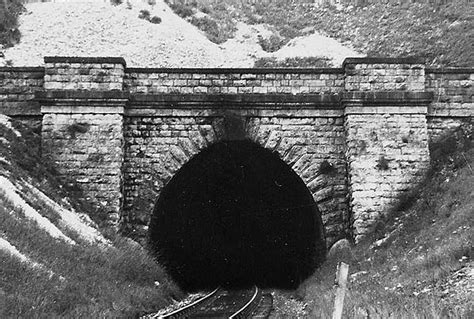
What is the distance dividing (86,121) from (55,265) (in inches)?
236

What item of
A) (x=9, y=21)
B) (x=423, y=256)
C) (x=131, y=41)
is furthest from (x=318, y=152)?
(x=9, y=21)

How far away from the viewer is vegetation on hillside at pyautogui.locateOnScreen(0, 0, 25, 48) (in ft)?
101

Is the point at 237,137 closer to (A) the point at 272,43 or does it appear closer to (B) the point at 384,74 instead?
(B) the point at 384,74

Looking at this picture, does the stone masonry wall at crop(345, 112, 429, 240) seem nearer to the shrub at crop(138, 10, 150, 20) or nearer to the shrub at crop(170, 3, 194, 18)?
the shrub at crop(138, 10, 150, 20)

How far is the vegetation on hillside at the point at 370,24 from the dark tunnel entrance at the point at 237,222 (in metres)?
10.7

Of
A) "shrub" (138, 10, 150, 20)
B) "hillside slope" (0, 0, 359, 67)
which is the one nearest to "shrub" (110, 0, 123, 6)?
"hillside slope" (0, 0, 359, 67)

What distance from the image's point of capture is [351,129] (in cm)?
1426

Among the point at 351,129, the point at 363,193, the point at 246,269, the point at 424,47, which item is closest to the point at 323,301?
the point at 363,193

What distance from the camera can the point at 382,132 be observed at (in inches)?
561

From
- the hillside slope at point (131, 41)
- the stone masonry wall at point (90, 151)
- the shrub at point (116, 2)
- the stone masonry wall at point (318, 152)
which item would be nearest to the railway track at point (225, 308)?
the stone masonry wall at point (318, 152)

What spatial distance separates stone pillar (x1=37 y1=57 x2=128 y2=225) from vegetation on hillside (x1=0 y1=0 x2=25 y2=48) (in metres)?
18.0

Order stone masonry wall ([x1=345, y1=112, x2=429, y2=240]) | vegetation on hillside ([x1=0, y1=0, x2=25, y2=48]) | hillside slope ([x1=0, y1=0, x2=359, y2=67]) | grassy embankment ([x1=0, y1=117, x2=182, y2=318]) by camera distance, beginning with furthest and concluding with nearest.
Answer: vegetation on hillside ([x1=0, y1=0, x2=25, y2=48]), hillside slope ([x1=0, y1=0, x2=359, y2=67]), stone masonry wall ([x1=345, y1=112, x2=429, y2=240]), grassy embankment ([x1=0, y1=117, x2=182, y2=318])

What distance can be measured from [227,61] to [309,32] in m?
6.61

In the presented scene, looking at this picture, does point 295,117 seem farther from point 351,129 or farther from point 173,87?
point 173,87
